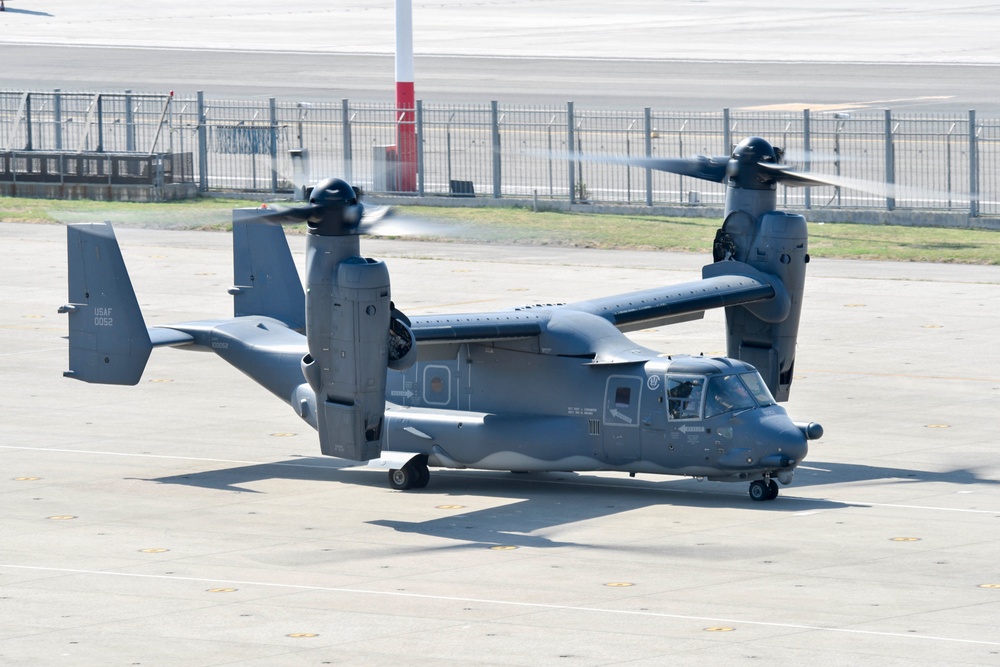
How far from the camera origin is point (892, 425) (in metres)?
32.3

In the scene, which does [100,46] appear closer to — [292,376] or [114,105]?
[114,105]

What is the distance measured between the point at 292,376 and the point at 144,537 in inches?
201

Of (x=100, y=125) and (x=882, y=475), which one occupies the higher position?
(x=100, y=125)

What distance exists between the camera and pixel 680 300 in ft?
101

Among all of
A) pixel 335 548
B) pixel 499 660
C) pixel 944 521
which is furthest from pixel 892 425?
pixel 499 660

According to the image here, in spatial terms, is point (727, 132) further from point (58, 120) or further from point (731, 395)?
Answer: point (731, 395)

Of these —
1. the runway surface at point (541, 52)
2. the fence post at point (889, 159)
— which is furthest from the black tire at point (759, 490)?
the runway surface at point (541, 52)

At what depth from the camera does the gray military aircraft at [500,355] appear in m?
25.8

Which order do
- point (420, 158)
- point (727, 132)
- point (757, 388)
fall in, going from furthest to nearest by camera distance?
point (420, 158), point (727, 132), point (757, 388)

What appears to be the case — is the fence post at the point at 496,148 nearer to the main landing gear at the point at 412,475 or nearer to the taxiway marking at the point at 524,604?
the main landing gear at the point at 412,475

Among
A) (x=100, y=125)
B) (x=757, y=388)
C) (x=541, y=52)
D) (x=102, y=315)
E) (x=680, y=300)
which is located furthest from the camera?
(x=541, y=52)

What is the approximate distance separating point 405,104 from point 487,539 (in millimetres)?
37509

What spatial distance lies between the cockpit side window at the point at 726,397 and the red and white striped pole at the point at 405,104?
33829mm

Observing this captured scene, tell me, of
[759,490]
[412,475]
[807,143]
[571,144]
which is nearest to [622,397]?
[759,490]
